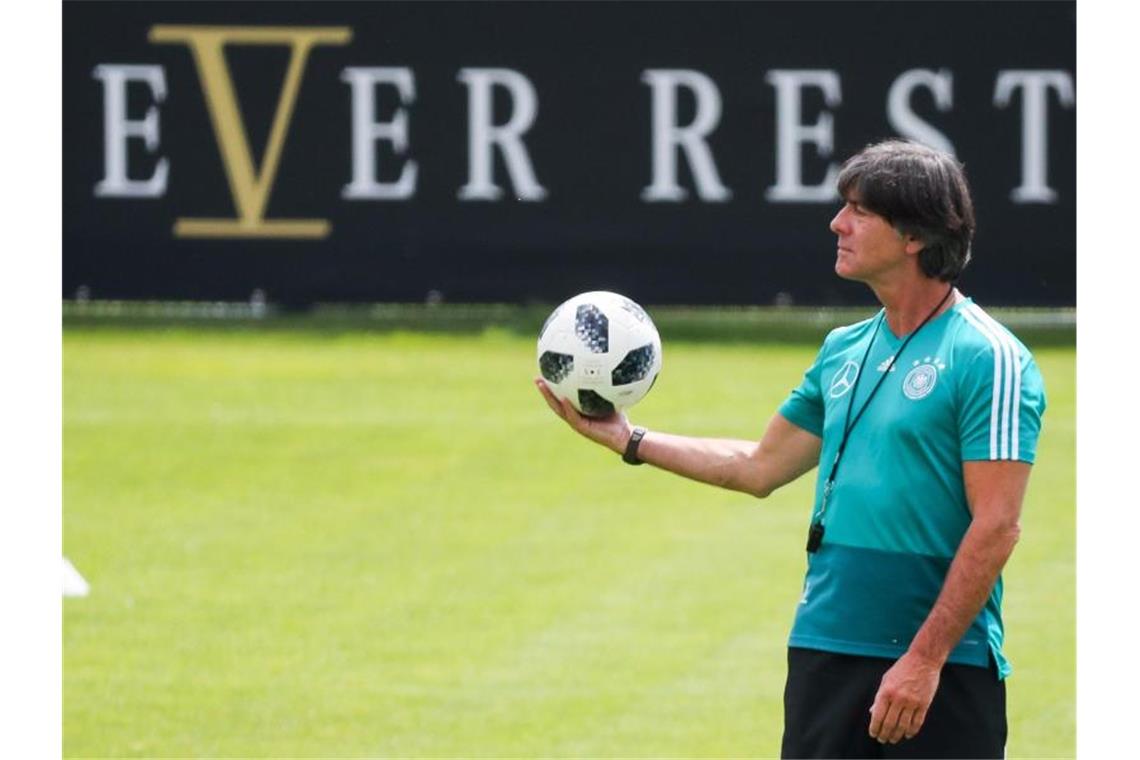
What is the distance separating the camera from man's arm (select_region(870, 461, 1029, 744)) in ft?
14.8

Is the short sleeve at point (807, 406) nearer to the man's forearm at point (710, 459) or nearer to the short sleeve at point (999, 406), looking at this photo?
the man's forearm at point (710, 459)

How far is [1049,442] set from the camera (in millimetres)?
13727

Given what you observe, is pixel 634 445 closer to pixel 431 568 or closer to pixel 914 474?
pixel 914 474

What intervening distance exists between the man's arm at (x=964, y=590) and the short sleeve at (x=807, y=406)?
69cm

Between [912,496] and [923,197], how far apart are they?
720 millimetres

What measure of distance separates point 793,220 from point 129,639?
9.11 meters

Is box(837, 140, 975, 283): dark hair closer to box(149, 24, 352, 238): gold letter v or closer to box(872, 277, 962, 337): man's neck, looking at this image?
box(872, 277, 962, 337): man's neck

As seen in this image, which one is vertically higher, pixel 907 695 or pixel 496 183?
pixel 496 183

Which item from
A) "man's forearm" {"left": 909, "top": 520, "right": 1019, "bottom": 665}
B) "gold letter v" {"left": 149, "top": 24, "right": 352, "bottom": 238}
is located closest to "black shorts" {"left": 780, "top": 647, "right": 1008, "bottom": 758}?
"man's forearm" {"left": 909, "top": 520, "right": 1019, "bottom": 665}

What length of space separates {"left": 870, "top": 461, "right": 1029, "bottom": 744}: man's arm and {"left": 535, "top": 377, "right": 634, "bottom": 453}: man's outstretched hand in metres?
1.26

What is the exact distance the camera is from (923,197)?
15.5ft

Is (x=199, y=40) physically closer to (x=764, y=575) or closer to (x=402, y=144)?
(x=402, y=144)

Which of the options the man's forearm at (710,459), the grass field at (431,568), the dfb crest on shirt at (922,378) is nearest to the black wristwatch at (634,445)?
the man's forearm at (710,459)

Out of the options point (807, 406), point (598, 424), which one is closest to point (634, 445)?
point (598, 424)
